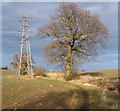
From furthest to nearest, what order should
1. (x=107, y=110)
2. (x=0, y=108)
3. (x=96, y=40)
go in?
1. (x=96, y=40)
2. (x=0, y=108)
3. (x=107, y=110)

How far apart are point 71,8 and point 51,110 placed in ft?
77.7

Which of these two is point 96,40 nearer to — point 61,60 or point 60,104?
point 61,60

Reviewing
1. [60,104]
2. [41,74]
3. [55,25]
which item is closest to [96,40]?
[55,25]

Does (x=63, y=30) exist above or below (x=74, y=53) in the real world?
above

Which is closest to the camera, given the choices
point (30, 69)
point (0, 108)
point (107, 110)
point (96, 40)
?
point (107, 110)

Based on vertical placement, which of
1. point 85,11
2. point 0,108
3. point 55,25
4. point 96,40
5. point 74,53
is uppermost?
point 85,11

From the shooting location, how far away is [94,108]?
9.62m

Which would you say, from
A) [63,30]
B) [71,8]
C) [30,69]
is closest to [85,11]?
[71,8]

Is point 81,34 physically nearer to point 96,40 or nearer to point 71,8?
point 96,40

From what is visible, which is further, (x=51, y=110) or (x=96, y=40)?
(x=96, y=40)

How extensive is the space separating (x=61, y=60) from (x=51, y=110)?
70.2 feet

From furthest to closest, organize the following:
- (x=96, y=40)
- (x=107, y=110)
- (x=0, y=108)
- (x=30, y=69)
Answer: (x=30, y=69) < (x=96, y=40) < (x=0, y=108) < (x=107, y=110)

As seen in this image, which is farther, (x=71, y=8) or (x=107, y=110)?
(x=71, y=8)

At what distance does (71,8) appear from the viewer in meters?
30.5
